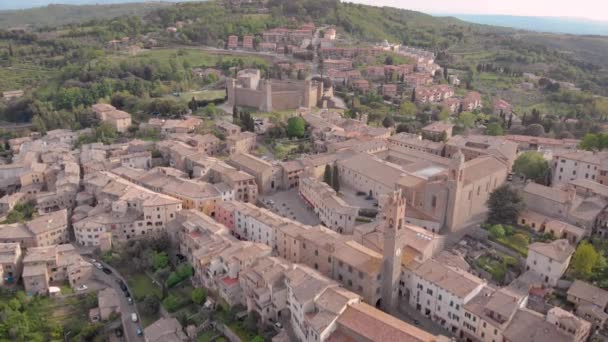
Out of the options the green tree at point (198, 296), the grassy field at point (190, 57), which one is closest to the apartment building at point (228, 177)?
the green tree at point (198, 296)

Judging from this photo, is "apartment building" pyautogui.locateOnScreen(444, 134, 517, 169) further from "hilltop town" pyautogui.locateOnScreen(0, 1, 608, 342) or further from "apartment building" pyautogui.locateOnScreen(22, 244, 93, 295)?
"apartment building" pyautogui.locateOnScreen(22, 244, 93, 295)

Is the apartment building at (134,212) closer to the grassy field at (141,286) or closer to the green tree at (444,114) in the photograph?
the grassy field at (141,286)

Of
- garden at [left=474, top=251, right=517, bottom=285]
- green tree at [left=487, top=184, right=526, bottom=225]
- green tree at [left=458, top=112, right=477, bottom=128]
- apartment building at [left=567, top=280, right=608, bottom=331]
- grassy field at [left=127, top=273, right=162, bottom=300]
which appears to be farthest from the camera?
green tree at [left=458, top=112, right=477, bottom=128]

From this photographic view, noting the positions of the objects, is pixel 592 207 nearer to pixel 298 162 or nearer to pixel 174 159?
pixel 298 162

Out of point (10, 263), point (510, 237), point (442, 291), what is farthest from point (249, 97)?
point (442, 291)

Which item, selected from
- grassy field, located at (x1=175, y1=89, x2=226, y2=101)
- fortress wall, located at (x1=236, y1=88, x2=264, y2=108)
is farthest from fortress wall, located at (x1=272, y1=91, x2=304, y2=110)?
grassy field, located at (x1=175, y1=89, x2=226, y2=101)

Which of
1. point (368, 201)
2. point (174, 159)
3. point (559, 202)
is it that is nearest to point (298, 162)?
point (368, 201)
